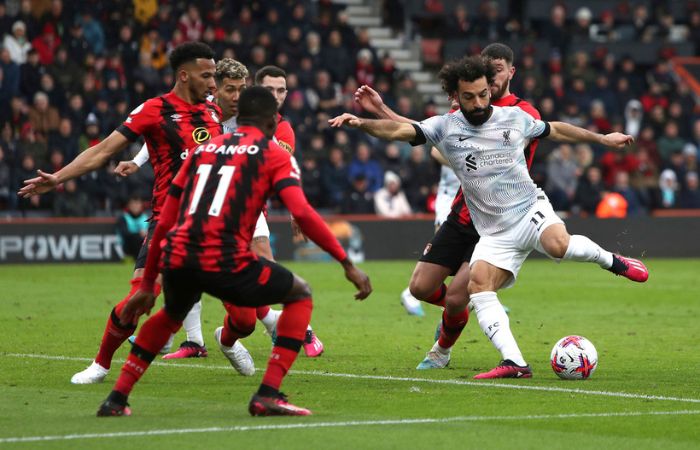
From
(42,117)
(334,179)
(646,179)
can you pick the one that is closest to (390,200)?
(334,179)

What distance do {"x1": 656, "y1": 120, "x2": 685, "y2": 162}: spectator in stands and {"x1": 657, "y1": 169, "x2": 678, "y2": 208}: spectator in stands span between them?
2.78ft

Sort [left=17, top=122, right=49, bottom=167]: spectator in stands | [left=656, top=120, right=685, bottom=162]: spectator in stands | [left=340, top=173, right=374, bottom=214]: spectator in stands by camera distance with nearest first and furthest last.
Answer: [left=17, top=122, right=49, bottom=167]: spectator in stands < [left=340, top=173, right=374, bottom=214]: spectator in stands < [left=656, top=120, right=685, bottom=162]: spectator in stands

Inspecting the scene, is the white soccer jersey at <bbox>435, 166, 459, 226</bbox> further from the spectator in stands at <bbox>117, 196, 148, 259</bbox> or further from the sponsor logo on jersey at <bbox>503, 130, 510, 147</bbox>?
the spectator in stands at <bbox>117, 196, 148, 259</bbox>

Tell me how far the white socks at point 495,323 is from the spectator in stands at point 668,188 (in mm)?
19919

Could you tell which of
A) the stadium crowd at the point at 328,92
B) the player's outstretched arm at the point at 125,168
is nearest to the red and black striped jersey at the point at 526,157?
the player's outstretched arm at the point at 125,168

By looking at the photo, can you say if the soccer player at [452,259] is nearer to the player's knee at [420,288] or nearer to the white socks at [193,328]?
the player's knee at [420,288]

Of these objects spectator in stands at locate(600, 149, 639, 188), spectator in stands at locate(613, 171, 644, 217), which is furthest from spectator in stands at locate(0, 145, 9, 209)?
spectator in stands at locate(600, 149, 639, 188)

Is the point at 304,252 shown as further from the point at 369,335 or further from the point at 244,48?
the point at 369,335

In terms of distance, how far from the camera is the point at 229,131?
11.4 metres

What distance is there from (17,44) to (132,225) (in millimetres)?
4403

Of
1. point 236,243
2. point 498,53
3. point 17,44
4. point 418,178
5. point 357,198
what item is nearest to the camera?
point 236,243

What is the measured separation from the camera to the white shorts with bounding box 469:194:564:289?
34.0 feet

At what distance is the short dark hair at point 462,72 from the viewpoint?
9977mm

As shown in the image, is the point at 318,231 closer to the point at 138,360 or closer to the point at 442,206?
the point at 138,360
